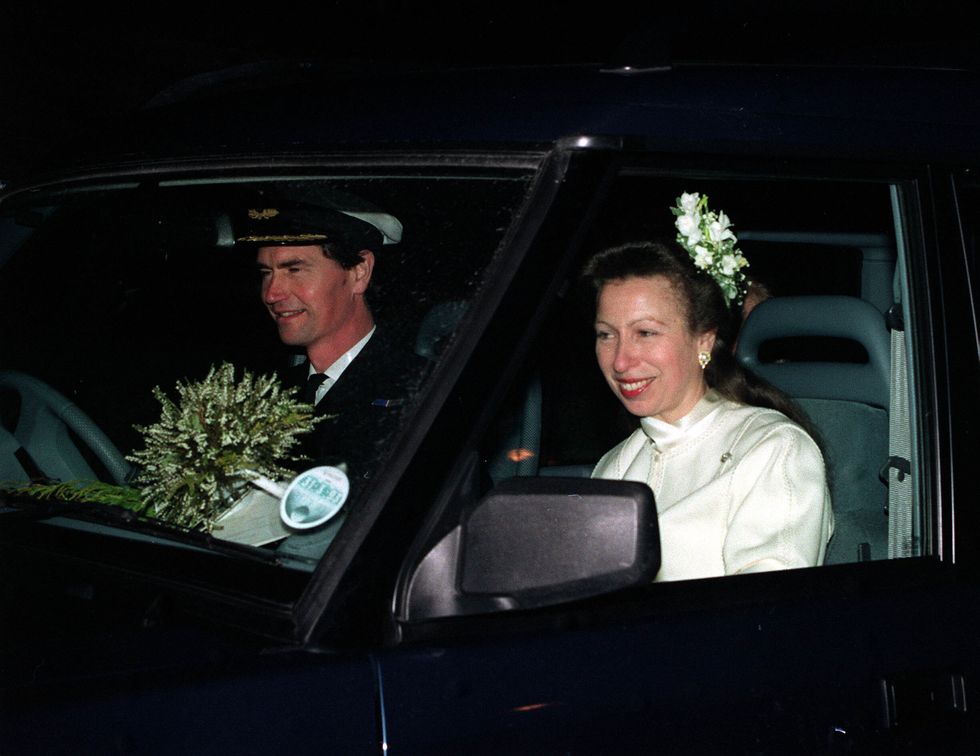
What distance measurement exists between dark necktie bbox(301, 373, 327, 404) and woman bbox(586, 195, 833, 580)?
686mm

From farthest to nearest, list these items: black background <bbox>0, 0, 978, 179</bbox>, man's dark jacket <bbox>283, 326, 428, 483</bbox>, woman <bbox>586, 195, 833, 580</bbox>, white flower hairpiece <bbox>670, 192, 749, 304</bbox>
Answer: black background <bbox>0, 0, 978, 179</bbox>
white flower hairpiece <bbox>670, 192, 749, 304</bbox>
woman <bbox>586, 195, 833, 580</bbox>
man's dark jacket <bbox>283, 326, 428, 483</bbox>

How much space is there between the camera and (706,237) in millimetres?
2771

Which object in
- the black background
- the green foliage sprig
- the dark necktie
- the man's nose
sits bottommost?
the green foliage sprig

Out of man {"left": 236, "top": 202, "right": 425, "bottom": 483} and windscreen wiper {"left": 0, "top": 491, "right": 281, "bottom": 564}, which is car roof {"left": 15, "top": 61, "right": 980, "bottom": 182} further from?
windscreen wiper {"left": 0, "top": 491, "right": 281, "bottom": 564}

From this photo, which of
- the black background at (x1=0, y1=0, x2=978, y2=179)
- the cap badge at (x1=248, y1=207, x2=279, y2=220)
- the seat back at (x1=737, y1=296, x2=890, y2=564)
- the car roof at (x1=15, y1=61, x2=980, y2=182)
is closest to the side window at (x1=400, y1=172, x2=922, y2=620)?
the seat back at (x1=737, y1=296, x2=890, y2=564)

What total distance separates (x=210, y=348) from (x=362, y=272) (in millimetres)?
445

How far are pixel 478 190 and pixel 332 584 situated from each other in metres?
0.60

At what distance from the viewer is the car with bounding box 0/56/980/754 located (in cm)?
143

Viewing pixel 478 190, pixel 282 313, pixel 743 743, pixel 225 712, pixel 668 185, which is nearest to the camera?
pixel 225 712

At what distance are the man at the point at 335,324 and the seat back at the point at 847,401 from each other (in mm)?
1193

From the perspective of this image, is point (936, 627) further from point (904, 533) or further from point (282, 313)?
point (282, 313)

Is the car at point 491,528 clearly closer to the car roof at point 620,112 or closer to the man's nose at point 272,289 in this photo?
the car roof at point 620,112

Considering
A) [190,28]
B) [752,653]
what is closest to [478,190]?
[752,653]

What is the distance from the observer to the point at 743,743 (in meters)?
1.56
